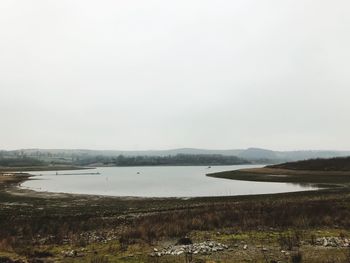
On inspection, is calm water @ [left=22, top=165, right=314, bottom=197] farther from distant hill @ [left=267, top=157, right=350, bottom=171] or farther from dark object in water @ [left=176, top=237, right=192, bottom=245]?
dark object in water @ [left=176, top=237, right=192, bottom=245]

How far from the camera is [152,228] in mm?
22125

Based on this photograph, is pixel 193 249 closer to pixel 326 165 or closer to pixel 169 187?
pixel 169 187

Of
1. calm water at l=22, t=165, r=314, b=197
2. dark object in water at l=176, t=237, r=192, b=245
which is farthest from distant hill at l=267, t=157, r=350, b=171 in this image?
dark object in water at l=176, t=237, r=192, b=245

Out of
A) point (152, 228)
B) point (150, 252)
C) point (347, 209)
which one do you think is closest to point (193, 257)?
point (150, 252)

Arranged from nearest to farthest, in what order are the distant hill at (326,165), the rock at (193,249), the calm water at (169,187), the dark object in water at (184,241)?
the rock at (193,249) → the dark object in water at (184,241) → the calm water at (169,187) → the distant hill at (326,165)

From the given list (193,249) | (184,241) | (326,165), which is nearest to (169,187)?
(326,165)

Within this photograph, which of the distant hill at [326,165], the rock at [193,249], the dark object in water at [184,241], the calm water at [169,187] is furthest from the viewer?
the distant hill at [326,165]

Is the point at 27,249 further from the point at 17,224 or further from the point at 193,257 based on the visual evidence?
the point at 17,224

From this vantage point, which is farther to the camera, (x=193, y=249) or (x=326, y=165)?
(x=326, y=165)

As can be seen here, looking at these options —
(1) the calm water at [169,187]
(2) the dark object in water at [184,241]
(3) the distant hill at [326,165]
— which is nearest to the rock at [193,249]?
(2) the dark object in water at [184,241]

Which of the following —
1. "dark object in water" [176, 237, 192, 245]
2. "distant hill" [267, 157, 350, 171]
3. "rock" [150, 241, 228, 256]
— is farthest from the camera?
"distant hill" [267, 157, 350, 171]

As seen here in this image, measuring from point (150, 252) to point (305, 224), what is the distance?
1014cm

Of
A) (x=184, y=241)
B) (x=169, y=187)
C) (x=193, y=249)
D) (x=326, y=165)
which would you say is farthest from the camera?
(x=326, y=165)

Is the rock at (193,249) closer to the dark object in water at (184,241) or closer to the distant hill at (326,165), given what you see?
the dark object in water at (184,241)
